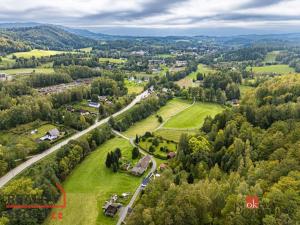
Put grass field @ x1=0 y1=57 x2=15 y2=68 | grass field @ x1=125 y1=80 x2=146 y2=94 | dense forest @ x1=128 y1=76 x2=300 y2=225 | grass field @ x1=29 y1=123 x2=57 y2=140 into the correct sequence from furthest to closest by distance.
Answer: grass field @ x1=0 y1=57 x2=15 y2=68 → grass field @ x1=125 y1=80 x2=146 y2=94 → grass field @ x1=29 y1=123 x2=57 y2=140 → dense forest @ x1=128 y1=76 x2=300 y2=225

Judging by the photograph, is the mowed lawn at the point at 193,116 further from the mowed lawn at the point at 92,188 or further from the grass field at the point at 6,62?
the grass field at the point at 6,62

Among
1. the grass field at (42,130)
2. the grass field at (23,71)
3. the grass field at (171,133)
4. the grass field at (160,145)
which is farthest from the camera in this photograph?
the grass field at (23,71)

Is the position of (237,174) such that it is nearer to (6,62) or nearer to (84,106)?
(84,106)

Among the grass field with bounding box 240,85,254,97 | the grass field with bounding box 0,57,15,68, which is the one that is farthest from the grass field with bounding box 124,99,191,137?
the grass field with bounding box 0,57,15,68

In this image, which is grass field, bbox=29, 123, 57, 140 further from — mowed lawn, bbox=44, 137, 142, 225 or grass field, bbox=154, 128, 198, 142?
grass field, bbox=154, 128, 198, 142

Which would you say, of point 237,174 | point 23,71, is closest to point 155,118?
point 237,174

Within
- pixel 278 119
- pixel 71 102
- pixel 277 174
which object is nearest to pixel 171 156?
pixel 278 119

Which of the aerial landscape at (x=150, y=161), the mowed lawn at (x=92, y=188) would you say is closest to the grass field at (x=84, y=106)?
the aerial landscape at (x=150, y=161)
